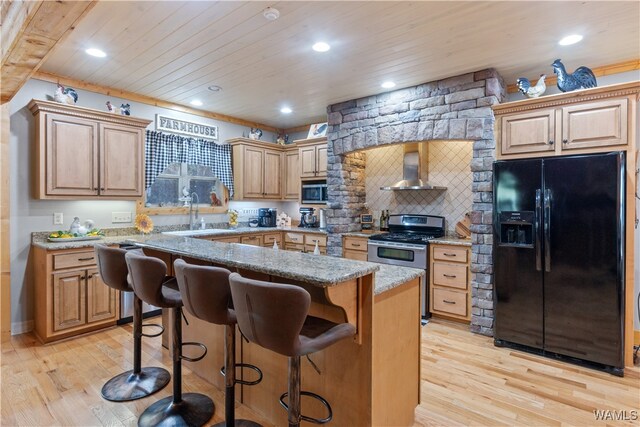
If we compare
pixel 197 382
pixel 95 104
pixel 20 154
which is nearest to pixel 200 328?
pixel 197 382

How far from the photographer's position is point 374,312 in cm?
163

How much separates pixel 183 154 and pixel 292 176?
1.80 m

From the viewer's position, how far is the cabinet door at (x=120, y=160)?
3738 mm

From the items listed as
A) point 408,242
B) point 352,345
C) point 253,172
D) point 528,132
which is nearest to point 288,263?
point 352,345

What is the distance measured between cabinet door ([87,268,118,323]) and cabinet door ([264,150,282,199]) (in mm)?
2708

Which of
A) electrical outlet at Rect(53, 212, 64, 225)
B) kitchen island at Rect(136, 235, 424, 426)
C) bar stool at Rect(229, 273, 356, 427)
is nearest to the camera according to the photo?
bar stool at Rect(229, 273, 356, 427)

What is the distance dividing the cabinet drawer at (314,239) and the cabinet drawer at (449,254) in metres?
1.63

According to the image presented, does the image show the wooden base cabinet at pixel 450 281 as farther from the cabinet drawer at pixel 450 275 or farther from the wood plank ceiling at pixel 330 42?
the wood plank ceiling at pixel 330 42

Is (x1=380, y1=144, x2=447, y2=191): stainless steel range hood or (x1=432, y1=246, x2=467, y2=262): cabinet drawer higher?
(x1=380, y1=144, x2=447, y2=191): stainless steel range hood

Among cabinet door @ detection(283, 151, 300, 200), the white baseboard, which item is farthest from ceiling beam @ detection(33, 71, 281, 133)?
the white baseboard

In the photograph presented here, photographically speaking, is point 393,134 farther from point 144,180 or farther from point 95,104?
point 95,104

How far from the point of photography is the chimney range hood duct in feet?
14.0

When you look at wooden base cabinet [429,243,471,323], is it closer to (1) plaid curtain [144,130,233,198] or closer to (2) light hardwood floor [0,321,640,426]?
(2) light hardwood floor [0,321,640,426]

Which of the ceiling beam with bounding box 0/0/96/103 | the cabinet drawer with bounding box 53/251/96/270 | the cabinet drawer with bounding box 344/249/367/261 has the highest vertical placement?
the ceiling beam with bounding box 0/0/96/103
